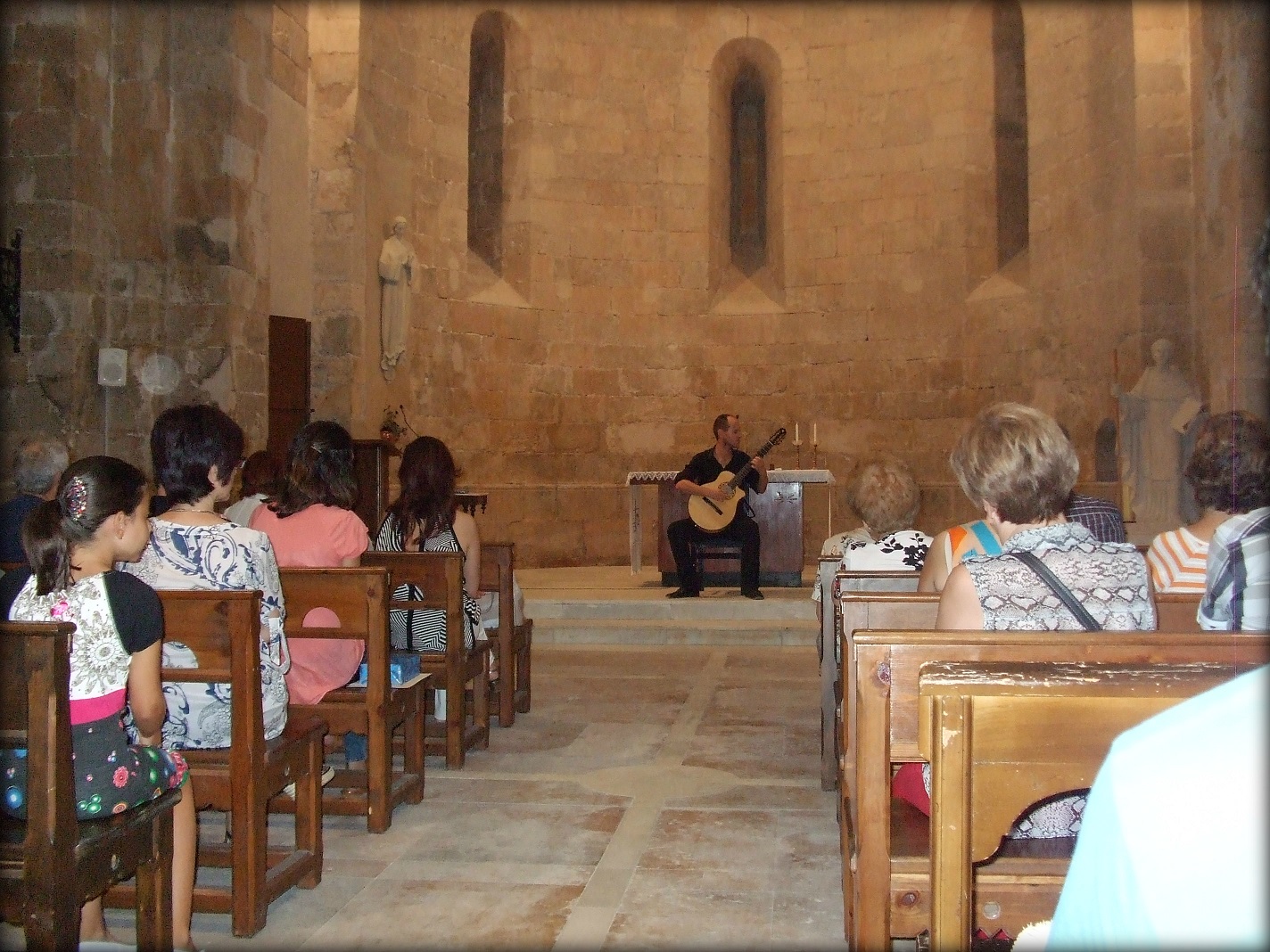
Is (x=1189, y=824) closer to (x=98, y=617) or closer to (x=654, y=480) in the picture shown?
(x=98, y=617)

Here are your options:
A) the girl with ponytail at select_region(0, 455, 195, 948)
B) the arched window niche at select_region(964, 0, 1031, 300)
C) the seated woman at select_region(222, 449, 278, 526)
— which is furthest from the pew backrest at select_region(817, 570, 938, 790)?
the arched window niche at select_region(964, 0, 1031, 300)

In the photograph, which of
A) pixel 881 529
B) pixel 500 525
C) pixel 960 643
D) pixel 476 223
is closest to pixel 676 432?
pixel 500 525

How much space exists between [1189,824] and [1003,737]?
2.95ft

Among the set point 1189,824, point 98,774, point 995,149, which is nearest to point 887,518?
point 98,774

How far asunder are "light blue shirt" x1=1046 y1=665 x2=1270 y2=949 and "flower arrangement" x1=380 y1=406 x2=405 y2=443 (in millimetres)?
8628

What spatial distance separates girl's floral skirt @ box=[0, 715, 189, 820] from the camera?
2076 mm

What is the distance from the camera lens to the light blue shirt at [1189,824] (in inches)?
19.3

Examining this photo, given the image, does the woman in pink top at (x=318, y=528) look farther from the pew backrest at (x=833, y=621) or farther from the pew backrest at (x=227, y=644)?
the pew backrest at (x=833, y=621)

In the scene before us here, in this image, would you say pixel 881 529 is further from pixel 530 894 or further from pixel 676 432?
pixel 676 432

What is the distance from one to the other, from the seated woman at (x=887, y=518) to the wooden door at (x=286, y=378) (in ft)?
18.7

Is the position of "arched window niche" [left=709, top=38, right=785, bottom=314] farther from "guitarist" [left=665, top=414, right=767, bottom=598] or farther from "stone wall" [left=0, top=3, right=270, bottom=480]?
"stone wall" [left=0, top=3, right=270, bottom=480]

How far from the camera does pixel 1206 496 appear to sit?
265 centimetres

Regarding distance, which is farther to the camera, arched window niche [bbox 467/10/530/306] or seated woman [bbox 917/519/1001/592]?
arched window niche [bbox 467/10/530/306]

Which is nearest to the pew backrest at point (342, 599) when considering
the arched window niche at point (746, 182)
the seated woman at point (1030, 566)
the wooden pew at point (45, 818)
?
the wooden pew at point (45, 818)
